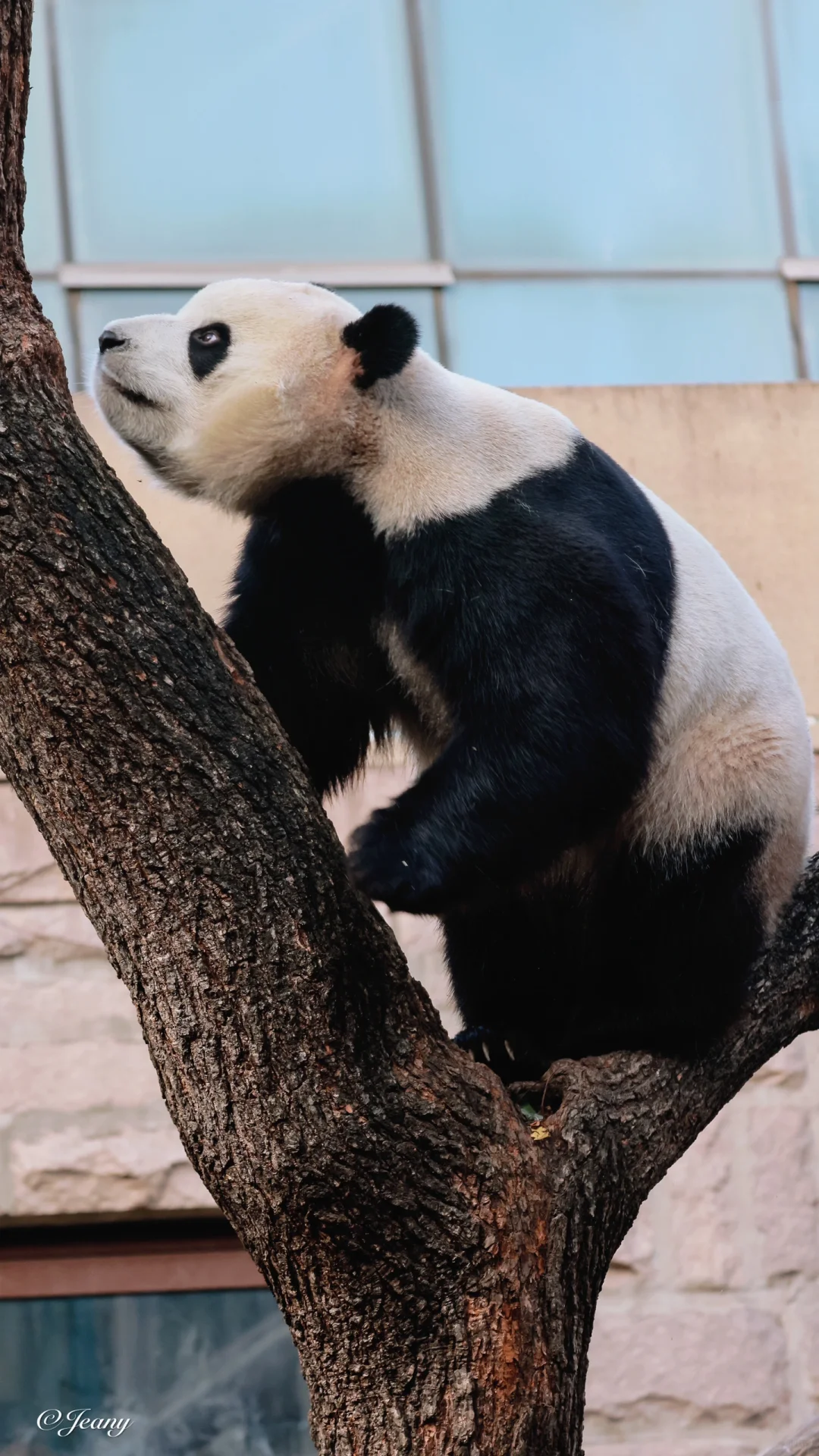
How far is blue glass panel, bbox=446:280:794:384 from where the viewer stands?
4066 millimetres

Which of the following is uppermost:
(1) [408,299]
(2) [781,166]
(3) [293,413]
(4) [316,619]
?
(2) [781,166]

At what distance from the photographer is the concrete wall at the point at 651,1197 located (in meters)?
3.38

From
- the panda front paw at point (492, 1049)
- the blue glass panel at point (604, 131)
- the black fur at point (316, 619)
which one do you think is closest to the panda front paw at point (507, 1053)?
the panda front paw at point (492, 1049)

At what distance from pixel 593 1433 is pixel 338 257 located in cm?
276

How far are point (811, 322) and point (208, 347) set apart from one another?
2.15 meters

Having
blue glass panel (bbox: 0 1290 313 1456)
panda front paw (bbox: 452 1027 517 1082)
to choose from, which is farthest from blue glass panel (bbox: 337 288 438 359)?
blue glass panel (bbox: 0 1290 313 1456)

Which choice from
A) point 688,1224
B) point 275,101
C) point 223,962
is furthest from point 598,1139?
point 275,101

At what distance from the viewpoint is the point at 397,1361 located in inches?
74.0

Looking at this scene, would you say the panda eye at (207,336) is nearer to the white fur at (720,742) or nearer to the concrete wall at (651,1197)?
the white fur at (720,742)

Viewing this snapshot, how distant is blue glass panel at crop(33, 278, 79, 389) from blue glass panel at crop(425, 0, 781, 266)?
98cm

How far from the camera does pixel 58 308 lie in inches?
154

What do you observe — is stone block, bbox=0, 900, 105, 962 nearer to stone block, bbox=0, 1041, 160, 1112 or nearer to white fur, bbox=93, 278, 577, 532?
stone block, bbox=0, 1041, 160, 1112

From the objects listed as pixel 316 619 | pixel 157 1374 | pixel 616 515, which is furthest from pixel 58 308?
pixel 157 1374

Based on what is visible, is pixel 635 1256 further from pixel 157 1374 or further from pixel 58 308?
pixel 58 308
